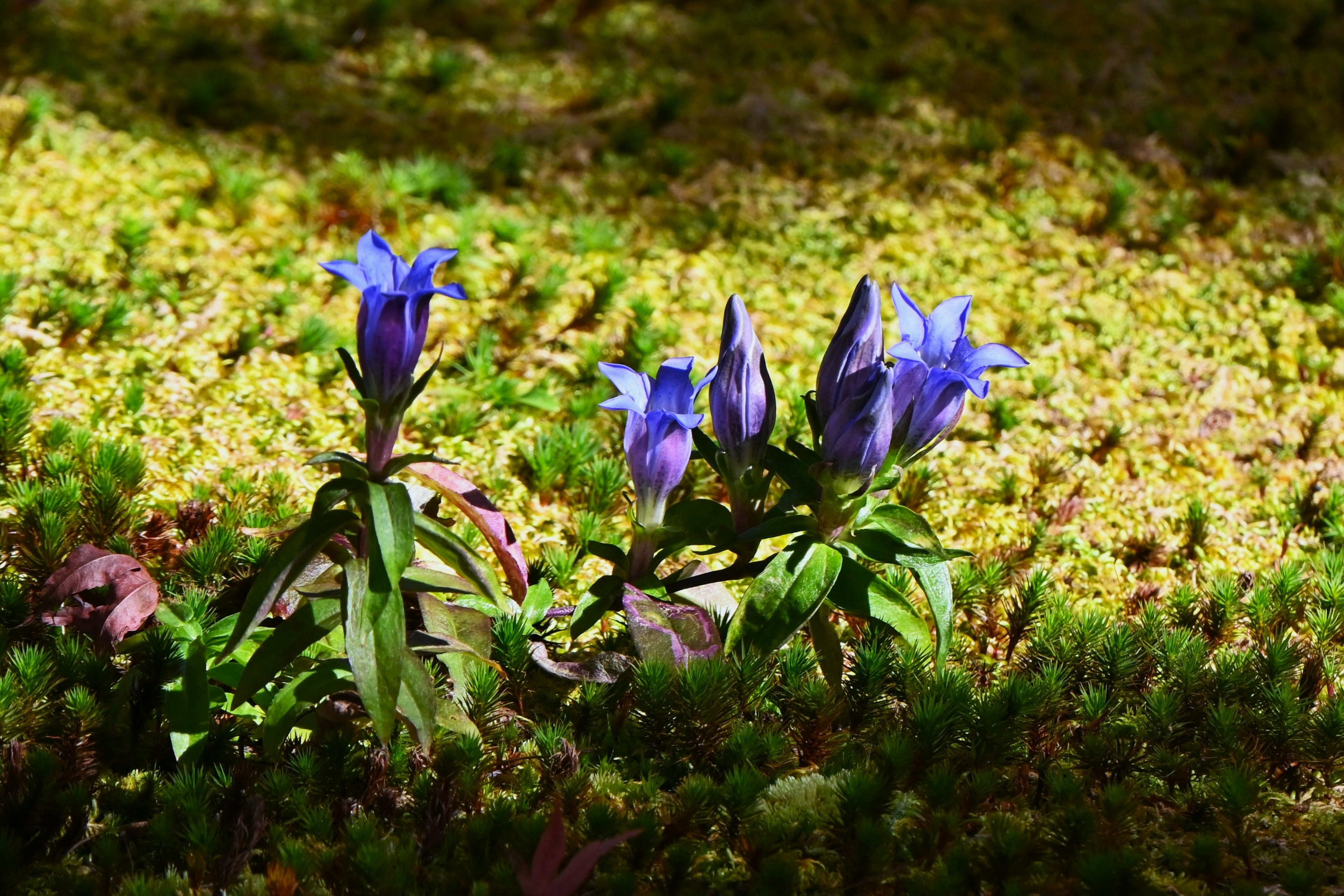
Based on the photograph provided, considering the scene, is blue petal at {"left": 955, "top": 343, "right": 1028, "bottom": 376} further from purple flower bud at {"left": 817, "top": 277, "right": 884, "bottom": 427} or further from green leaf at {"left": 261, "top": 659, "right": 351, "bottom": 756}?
green leaf at {"left": 261, "top": 659, "right": 351, "bottom": 756}

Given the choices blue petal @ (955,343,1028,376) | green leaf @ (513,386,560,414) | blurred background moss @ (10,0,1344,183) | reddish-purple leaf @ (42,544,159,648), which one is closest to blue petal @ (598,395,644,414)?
blue petal @ (955,343,1028,376)

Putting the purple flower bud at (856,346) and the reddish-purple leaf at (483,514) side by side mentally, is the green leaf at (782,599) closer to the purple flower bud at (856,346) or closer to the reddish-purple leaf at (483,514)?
the purple flower bud at (856,346)

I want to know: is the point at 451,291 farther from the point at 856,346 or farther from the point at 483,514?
the point at 856,346

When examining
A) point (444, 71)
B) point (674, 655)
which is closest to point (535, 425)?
point (674, 655)

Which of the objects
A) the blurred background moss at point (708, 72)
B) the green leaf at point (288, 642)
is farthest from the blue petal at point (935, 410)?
the blurred background moss at point (708, 72)

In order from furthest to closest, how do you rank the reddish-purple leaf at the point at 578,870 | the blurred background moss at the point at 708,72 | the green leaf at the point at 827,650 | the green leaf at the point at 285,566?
1. the blurred background moss at the point at 708,72
2. the green leaf at the point at 827,650
3. the green leaf at the point at 285,566
4. the reddish-purple leaf at the point at 578,870

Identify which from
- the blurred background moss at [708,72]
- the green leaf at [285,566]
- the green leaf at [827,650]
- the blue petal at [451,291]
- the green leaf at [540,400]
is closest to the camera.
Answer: the blue petal at [451,291]
